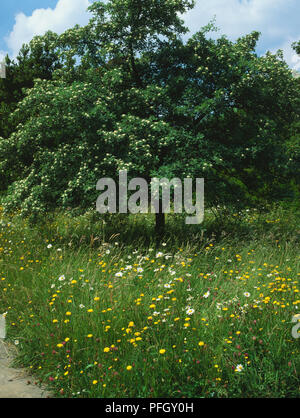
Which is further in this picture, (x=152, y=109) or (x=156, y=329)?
(x=152, y=109)

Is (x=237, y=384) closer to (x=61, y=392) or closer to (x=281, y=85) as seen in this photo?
(x=61, y=392)

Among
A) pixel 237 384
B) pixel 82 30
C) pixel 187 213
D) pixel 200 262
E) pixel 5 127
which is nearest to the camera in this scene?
pixel 237 384

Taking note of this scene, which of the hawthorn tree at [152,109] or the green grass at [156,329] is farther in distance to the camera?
the hawthorn tree at [152,109]

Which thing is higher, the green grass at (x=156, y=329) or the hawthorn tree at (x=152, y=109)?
the hawthorn tree at (x=152, y=109)

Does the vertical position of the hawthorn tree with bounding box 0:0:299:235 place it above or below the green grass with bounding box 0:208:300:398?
above

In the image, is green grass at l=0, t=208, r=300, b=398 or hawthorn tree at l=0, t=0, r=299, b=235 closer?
green grass at l=0, t=208, r=300, b=398

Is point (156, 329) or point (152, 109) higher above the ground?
point (152, 109)

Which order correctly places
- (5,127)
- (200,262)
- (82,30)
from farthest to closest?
(5,127)
(82,30)
(200,262)

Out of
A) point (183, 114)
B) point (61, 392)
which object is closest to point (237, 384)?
point (61, 392)

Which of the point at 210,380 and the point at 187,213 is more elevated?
the point at 187,213

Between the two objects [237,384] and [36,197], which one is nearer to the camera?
[237,384]

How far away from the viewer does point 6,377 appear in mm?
3807

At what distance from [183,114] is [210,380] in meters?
5.49
